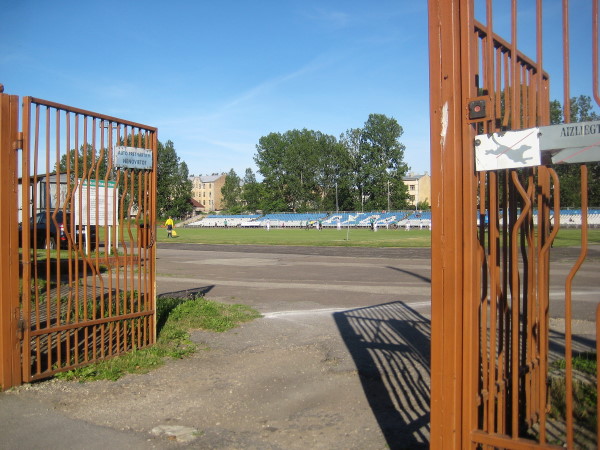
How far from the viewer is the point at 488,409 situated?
9.55 ft

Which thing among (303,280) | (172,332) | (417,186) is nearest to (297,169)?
(417,186)

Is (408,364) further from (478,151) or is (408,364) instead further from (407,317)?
(478,151)

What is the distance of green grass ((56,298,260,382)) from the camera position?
5.52m

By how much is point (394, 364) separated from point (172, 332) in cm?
308

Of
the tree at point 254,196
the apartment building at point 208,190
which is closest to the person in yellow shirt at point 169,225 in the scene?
the tree at point 254,196

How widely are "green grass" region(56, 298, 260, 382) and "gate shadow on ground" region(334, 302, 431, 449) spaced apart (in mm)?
1802

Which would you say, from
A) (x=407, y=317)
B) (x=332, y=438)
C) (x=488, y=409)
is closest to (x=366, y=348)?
(x=407, y=317)

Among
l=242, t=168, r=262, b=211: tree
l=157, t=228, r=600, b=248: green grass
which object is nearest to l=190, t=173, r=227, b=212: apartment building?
l=242, t=168, r=262, b=211: tree

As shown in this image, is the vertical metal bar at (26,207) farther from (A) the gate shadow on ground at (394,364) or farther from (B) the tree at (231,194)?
A: (B) the tree at (231,194)

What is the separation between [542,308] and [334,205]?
98061 millimetres

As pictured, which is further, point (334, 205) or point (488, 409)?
point (334, 205)

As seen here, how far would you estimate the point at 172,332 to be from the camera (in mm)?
7125

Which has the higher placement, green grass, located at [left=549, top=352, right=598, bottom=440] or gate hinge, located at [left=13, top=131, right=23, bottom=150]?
gate hinge, located at [left=13, top=131, right=23, bottom=150]

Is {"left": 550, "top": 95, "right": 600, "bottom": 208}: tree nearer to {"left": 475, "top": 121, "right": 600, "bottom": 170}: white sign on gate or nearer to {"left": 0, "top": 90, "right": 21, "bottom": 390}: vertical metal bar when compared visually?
{"left": 475, "top": 121, "right": 600, "bottom": 170}: white sign on gate
